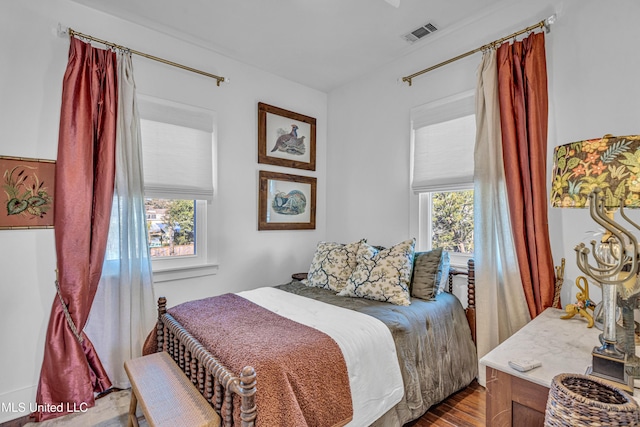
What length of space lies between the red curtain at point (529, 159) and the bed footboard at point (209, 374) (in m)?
1.88

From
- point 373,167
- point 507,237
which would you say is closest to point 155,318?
point 373,167

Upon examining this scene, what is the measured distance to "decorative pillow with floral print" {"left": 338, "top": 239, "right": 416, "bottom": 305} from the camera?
2.25 meters

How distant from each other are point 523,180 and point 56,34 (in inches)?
134

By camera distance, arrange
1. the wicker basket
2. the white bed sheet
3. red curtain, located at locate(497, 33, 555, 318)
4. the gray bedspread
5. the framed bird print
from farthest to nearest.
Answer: the framed bird print < red curtain, located at locate(497, 33, 555, 318) < the gray bedspread < the white bed sheet < the wicker basket

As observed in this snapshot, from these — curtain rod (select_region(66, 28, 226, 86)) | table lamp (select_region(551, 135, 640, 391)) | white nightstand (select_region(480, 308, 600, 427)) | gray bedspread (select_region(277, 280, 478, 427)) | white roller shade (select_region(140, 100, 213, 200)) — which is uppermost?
curtain rod (select_region(66, 28, 226, 86))

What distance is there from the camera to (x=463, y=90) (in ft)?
8.57

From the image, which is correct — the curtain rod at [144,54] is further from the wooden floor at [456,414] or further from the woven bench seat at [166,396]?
the wooden floor at [456,414]

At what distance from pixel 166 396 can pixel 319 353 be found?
29.2 inches

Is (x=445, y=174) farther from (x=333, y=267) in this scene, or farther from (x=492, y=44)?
(x=333, y=267)

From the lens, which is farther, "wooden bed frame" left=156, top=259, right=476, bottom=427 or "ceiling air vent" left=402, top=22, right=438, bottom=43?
"ceiling air vent" left=402, top=22, right=438, bottom=43

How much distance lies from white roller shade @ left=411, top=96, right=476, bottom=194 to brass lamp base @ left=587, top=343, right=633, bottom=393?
1.70m

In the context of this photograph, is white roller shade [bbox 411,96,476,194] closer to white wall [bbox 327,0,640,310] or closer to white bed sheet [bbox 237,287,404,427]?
white wall [bbox 327,0,640,310]

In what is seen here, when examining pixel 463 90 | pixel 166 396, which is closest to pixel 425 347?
pixel 166 396

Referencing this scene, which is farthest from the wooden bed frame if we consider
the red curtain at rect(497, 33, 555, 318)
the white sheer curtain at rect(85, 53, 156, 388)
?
the red curtain at rect(497, 33, 555, 318)
